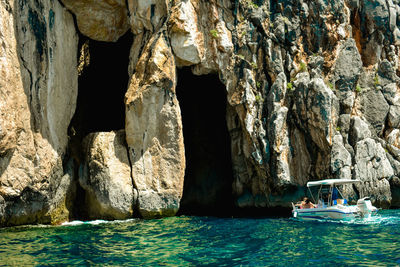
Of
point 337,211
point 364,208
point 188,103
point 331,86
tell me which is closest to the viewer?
point 364,208

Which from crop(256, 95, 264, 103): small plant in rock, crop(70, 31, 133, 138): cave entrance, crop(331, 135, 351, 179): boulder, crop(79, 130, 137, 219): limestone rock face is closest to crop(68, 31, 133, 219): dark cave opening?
crop(70, 31, 133, 138): cave entrance

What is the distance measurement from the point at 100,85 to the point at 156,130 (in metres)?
8.08

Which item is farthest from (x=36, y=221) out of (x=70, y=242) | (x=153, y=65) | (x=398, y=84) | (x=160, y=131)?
(x=398, y=84)

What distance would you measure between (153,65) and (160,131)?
3.73m

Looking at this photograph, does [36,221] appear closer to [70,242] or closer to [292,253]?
[70,242]

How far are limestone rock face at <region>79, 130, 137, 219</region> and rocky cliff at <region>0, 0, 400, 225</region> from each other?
0.21ft

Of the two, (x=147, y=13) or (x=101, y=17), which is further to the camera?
(x=101, y=17)

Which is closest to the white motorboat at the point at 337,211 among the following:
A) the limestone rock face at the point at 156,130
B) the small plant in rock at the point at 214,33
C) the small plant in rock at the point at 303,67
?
the limestone rock face at the point at 156,130

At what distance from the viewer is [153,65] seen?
810 inches

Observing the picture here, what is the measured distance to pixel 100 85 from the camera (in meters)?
26.9

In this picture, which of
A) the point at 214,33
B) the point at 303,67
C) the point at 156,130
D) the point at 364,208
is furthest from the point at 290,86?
the point at 156,130

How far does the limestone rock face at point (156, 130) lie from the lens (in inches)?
815

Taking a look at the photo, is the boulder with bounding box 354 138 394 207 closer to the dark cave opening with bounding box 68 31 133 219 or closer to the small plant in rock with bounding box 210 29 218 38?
Result: the small plant in rock with bounding box 210 29 218 38

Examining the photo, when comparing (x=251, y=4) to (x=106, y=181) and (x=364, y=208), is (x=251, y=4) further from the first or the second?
(x=106, y=181)
